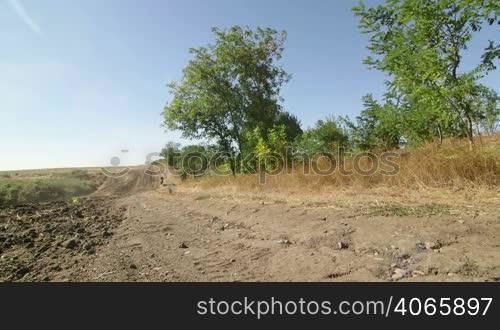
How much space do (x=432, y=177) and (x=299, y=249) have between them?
4.06 meters

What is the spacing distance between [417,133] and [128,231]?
8.04 meters

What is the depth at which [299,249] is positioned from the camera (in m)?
3.55

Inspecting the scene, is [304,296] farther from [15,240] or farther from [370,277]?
[15,240]

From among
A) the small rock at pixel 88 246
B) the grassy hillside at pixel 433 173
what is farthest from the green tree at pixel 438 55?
the small rock at pixel 88 246

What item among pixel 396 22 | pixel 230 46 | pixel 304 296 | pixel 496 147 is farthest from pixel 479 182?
pixel 230 46

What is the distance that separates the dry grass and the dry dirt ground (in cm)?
107

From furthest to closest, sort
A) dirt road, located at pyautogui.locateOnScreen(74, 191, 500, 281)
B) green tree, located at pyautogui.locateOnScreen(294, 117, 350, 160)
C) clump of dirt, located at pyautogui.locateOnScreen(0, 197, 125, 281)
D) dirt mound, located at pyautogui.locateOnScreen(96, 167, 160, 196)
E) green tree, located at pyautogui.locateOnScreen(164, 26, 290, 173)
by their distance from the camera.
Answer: dirt mound, located at pyautogui.locateOnScreen(96, 167, 160, 196) < green tree, located at pyautogui.locateOnScreen(164, 26, 290, 173) < green tree, located at pyautogui.locateOnScreen(294, 117, 350, 160) < clump of dirt, located at pyautogui.locateOnScreen(0, 197, 125, 281) < dirt road, located at pyautogui.locateOnScreen(74, 191, 500, 281)

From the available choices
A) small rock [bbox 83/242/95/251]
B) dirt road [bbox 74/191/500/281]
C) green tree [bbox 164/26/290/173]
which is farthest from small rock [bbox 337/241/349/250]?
green tree [bbox 164/26/290/173]

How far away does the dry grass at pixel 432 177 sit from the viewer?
5262 millimetres

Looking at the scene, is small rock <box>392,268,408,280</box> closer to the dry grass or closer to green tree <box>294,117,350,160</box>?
the dry grass

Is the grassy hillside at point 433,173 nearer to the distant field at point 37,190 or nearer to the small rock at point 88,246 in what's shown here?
the small rock at point 88,246

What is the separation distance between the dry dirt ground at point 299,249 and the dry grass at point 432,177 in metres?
1.07

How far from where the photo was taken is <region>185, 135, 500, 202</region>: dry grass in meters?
5.26

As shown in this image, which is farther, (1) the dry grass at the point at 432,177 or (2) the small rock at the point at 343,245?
(1) the dry grass at the point at 432,177
